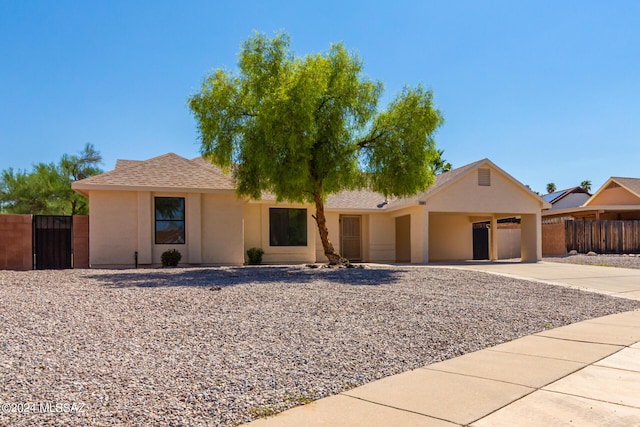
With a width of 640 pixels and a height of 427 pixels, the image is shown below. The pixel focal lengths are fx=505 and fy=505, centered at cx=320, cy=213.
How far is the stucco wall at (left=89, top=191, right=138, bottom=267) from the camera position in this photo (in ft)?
58.6

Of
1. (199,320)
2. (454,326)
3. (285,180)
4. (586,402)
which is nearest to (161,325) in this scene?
(199,320)

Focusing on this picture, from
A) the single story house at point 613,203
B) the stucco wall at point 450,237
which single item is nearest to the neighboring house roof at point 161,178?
the stucco wall at point 450,237

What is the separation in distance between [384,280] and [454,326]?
17.2ft

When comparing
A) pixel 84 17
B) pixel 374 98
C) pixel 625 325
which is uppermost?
pixel 84 17

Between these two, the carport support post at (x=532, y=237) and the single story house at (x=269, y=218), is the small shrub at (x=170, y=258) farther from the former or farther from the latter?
the carport support post at (x=532, y=237)

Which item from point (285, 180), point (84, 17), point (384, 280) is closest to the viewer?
point (384, 280)

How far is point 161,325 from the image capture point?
6.89 m

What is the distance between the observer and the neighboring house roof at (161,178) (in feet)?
58.3

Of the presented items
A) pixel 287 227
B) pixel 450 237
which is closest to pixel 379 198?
pixel 450 237

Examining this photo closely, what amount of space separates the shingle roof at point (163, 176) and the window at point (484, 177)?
11061 mm

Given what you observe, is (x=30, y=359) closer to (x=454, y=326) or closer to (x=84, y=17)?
(x=454, y=326)

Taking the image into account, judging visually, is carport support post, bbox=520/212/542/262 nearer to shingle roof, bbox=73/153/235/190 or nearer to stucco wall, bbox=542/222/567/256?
stucco wall, bbox=542/222/567/256

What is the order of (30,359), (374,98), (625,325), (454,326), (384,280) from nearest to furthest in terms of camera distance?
(30,359) < (454,326) < (625,325) < (384,280) < (374,98)

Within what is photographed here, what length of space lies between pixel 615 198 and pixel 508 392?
35.5m
